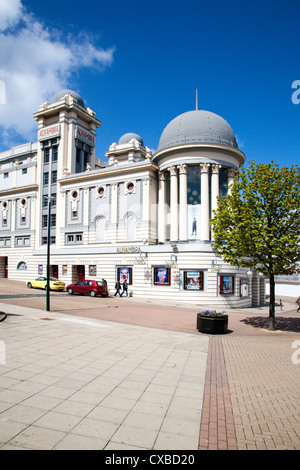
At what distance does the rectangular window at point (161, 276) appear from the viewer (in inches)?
1207

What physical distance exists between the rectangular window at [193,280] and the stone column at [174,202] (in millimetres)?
4768

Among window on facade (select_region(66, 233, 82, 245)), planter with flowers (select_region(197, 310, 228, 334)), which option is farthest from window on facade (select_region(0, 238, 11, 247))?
planter with flowers (select_region(197, 310, 228, 334))

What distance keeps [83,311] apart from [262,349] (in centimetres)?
1105

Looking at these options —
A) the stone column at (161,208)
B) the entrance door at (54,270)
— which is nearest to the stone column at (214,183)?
the stone column at (161,208)

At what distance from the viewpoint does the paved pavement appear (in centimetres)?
497

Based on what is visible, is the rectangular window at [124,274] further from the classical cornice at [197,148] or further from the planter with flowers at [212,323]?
the planter with flowers at [212,323]

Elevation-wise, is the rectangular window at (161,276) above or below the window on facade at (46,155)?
below

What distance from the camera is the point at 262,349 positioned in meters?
11.8

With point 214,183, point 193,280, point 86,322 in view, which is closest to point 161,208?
point 214,183

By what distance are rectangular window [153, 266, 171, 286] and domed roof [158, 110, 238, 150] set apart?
510 inches

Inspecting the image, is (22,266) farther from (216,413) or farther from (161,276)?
(216,413)

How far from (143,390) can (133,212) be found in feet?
95.5

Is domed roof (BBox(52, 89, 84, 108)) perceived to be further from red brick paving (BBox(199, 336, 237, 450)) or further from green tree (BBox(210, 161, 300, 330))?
red brick paving (BBox(199, 336, 237, 450))
